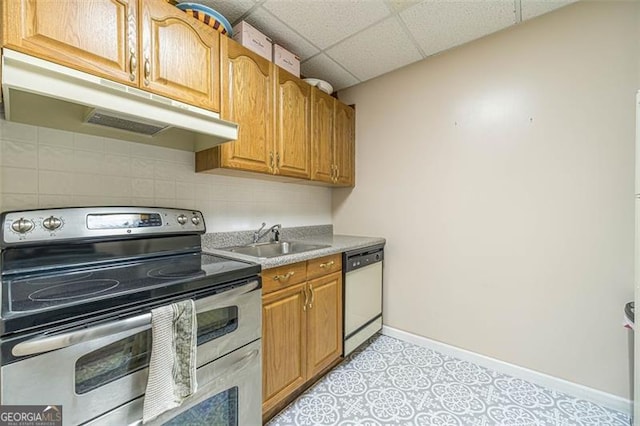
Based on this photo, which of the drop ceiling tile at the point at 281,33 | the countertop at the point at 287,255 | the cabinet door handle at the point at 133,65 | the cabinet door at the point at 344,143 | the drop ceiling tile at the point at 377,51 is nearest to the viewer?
the cabinet door handle at the point at 133,65

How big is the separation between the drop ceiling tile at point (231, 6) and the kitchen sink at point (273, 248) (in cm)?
147

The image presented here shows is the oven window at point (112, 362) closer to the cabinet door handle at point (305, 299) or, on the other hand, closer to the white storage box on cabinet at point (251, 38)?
the cabinet door handle at point (305, 299)

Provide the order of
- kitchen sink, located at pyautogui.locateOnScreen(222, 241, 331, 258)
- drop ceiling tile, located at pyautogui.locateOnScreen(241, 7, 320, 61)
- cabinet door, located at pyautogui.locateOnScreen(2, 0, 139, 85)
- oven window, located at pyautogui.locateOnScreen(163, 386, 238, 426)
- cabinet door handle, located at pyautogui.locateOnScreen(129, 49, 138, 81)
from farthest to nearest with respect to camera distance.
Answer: kitchen sink, located at pyautogui.locateOnScreen(222, 241, 331, 258), drop ceiling tile, located at pyautogui.locateOnScreen(241, 7, 320, 61), cabinet door handle, located at pyautogui.locateOnScreen(129, 49, 138, 81), oven window, located at pyautogui.locateOnScreen(163, 386, 238, 426), cabinet door, located at pyautogui.locateOnScreen(2, 0, 139, 85)

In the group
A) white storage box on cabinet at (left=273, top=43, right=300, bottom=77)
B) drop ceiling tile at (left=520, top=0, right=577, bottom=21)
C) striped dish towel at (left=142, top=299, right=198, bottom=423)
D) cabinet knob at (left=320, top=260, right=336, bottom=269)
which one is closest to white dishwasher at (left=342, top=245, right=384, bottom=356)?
cabinet knob at (left=320, top=260, right=336, bottom=269)

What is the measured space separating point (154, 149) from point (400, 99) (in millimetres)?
1924

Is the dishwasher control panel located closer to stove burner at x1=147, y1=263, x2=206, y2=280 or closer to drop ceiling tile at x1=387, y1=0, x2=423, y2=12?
stove burner at x1=147, y1=263, x2=206, y2=280

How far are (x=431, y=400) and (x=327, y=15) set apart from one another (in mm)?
2402

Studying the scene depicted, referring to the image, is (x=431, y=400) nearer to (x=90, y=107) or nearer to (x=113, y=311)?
(x=113, y=311)

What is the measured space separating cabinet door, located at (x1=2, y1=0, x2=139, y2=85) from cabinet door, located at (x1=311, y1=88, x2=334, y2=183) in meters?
1.21

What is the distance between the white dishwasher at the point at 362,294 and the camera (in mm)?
1961

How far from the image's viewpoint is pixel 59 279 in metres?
1.00

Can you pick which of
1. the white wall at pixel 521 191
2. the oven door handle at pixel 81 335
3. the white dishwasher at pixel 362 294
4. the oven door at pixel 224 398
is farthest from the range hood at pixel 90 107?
the white wall at pixel 521 191

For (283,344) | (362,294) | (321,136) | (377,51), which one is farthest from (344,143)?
(283,344)

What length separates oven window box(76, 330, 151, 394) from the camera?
80 cm
